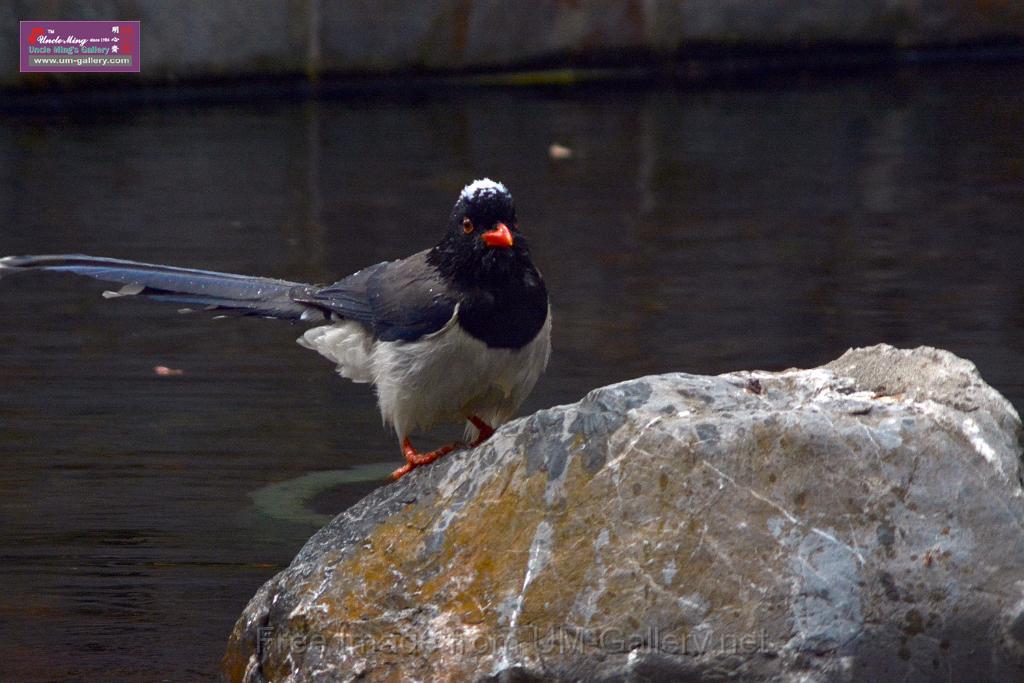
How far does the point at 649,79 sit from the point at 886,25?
2293 millimetres

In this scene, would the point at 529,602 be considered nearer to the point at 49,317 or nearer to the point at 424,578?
the point at 424,578

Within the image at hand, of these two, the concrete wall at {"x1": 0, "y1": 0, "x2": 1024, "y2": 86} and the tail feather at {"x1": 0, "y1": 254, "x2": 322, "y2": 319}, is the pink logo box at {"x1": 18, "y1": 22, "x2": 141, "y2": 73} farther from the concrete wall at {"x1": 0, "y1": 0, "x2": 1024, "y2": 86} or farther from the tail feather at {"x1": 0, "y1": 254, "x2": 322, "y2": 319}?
the tail feather at {"x1": 0, "y1": 254, "x2": 322, "y2": 319}

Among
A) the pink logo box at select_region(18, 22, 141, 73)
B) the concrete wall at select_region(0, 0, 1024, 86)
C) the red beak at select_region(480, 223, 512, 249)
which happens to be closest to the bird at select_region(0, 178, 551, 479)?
the red beak at select_region(480, 223, 512, 249)

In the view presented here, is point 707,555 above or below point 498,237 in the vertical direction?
below

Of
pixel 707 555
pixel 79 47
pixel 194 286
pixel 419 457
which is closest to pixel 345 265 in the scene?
pixel 194 286

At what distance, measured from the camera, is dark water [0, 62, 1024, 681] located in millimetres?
5445

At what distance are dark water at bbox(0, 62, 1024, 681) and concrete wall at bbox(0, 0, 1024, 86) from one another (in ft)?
1.23

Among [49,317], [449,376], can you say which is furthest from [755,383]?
[49,317]

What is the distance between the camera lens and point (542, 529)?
405 cm

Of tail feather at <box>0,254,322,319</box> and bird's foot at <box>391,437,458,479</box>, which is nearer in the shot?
bird's foot at <box>391,437,458,479</box>

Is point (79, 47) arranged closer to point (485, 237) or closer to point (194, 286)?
point (194, 286)

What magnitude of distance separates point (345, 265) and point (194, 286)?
3.60 meters

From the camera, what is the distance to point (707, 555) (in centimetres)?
389

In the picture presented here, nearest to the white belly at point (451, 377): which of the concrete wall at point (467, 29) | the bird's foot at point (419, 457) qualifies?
the bird's foot at point (419, 457)
